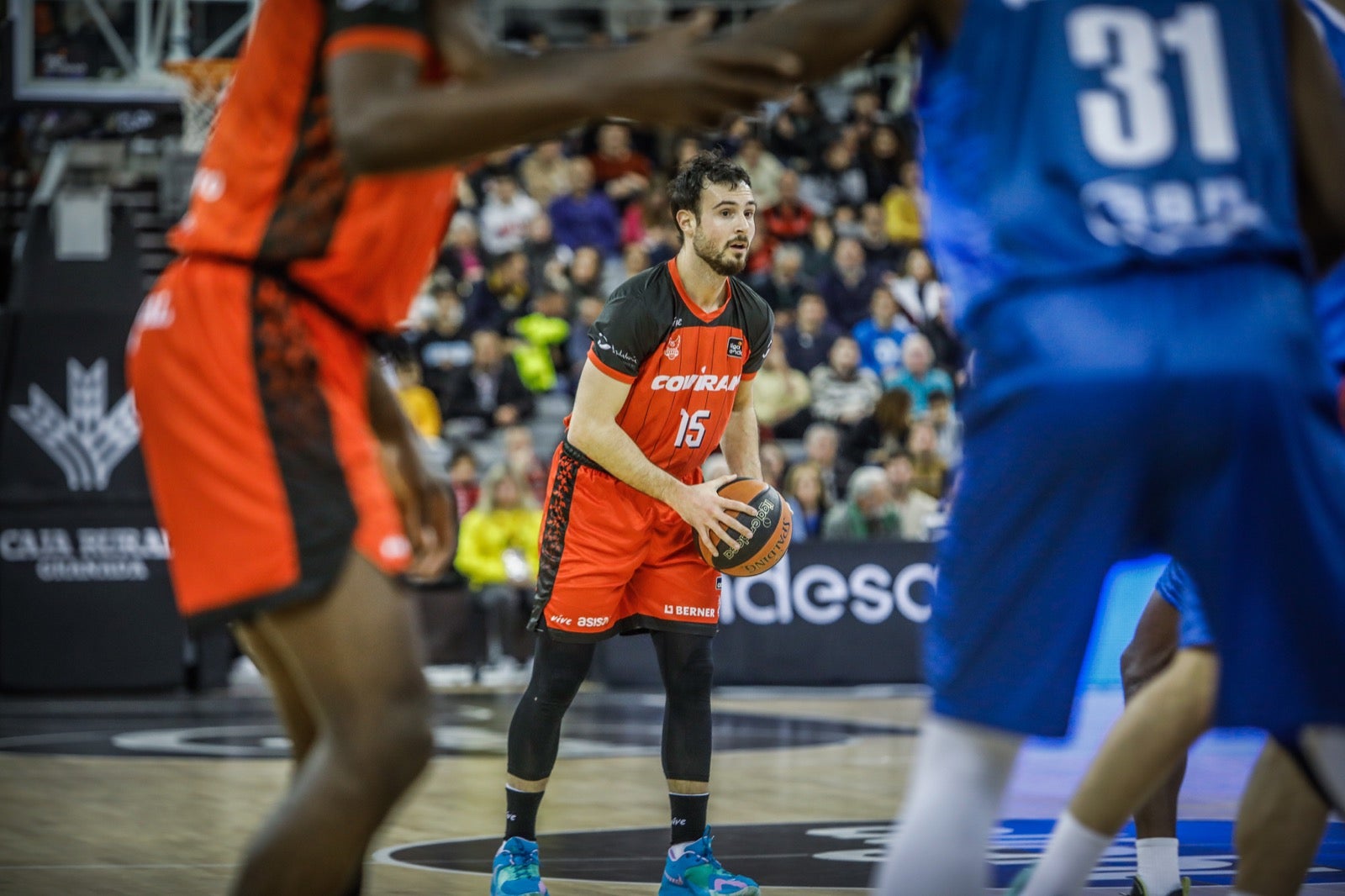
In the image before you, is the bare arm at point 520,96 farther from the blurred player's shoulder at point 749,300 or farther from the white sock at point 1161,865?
the blurred player's shoulder at point 749,300

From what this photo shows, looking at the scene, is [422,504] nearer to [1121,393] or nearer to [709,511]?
[1121,393]

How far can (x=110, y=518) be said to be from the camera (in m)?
12.7

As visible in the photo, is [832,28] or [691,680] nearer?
[832,28]

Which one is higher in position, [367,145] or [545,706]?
[367,145]

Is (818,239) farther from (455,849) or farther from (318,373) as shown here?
(318,373)

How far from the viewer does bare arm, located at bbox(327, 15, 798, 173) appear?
261cm

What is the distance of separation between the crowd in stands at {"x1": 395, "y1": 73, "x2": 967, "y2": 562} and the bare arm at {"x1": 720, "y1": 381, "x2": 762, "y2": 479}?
770cm

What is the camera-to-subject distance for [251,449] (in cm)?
278

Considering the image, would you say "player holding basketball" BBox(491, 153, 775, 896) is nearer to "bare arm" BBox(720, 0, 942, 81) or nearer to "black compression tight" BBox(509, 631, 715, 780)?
"black compression tight" BBox(509, 631, 715, 780)

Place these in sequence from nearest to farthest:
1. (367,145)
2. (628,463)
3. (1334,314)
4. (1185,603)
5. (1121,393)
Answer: (1121,393)
(367,145)
(1334,314)
(1185,603)
(628,463)

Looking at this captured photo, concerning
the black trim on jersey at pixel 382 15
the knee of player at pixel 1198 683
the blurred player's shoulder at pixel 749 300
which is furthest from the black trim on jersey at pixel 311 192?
the blurred player's shoulder at pixel 749 300

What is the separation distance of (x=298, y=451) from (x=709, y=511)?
2.61 meters

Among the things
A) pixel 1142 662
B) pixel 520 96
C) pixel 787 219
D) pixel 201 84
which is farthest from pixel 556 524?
pixel 787 219

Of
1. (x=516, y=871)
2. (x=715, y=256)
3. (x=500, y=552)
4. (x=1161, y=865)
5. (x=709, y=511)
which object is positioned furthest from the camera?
(x=500, y=552)
